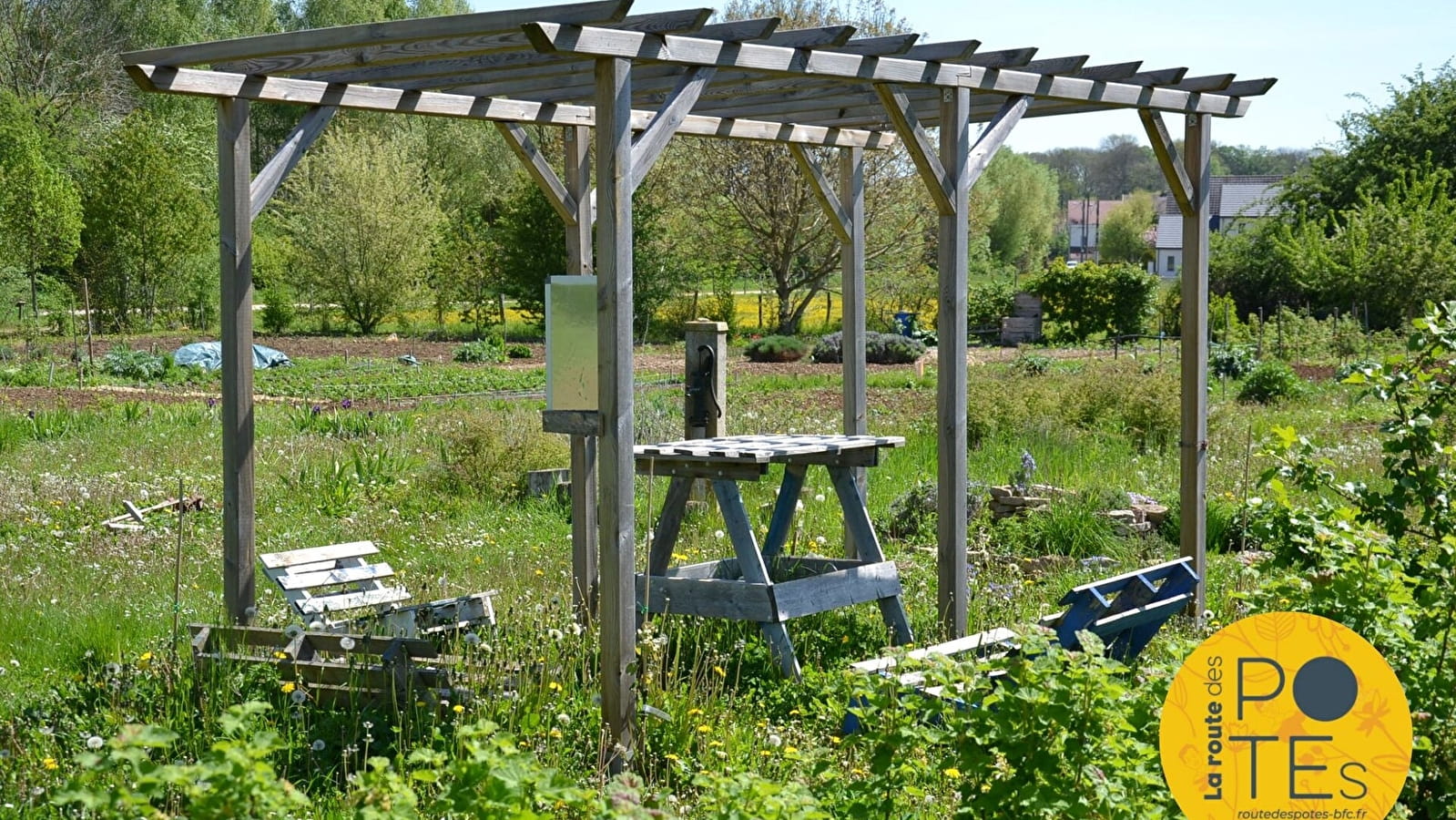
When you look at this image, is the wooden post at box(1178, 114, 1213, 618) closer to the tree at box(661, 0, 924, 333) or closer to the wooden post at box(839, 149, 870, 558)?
the wooden post at box(839, 149, 870, 558)

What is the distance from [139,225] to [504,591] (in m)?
24.6

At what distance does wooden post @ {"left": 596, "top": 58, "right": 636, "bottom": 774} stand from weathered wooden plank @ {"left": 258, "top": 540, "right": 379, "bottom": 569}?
1792 mm

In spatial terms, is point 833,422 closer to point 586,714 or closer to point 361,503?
point 361,503

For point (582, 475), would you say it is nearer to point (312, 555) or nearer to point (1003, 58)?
point (312, 555)

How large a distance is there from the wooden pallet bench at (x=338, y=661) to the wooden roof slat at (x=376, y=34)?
209 centimetres

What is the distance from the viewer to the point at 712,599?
5809 mm

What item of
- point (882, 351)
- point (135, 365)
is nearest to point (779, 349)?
point (882, 351)

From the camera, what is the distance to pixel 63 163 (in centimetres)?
3284

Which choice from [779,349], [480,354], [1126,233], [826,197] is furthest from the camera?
[1126,233]

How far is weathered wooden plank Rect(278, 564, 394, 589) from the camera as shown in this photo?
5.84 meters

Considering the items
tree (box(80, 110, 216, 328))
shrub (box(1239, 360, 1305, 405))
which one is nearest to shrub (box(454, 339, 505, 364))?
tree (box(80, 110, 216, 328))

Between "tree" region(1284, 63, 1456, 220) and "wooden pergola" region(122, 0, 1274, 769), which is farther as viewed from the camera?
"tree" region(1284, 63, 1456, 220)

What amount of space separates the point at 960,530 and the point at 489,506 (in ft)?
13.2

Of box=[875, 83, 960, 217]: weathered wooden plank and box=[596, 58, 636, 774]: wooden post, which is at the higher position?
box=[875, 83, 960, 217]: weathered wooden plank
